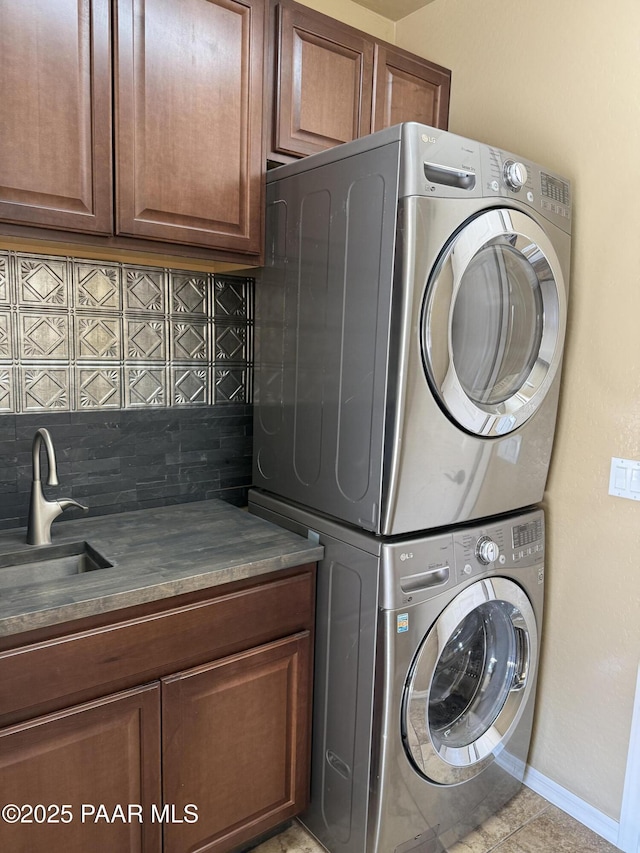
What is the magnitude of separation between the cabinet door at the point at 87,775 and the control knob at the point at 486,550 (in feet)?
2.97

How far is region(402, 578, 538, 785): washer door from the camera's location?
1.62 meters

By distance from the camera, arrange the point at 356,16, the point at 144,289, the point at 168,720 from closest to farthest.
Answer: the point at 168,720, the point at 144,289, the point at 356,16

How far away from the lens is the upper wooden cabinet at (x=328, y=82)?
179 centimetres

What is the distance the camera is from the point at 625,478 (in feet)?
5.94

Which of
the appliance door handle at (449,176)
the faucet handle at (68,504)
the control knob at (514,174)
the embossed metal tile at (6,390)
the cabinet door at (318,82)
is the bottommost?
the faucet handle at (68,504)

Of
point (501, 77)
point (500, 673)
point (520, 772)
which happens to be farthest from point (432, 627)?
point (501, 77)

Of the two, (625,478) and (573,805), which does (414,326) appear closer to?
(625,478)

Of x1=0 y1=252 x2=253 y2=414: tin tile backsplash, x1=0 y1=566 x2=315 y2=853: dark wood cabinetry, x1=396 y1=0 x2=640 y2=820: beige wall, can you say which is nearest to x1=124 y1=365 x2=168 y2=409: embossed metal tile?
x1=0 y1=252 x2=253 y2=414: tin tile backsplash

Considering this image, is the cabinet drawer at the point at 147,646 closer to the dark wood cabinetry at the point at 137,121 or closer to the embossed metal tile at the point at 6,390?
the embossed metal tile at the point at 6,390

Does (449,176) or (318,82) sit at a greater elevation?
(318,82)

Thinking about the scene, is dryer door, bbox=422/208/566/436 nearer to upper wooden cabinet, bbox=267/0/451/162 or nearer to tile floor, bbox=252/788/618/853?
upper wooden cabinet, bbox=267/0/451/162

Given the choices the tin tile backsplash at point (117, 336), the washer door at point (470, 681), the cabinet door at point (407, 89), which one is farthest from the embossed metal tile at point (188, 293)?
the washer door at point (470, 681)

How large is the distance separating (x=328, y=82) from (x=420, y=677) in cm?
174

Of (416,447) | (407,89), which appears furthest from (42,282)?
(407,89)
